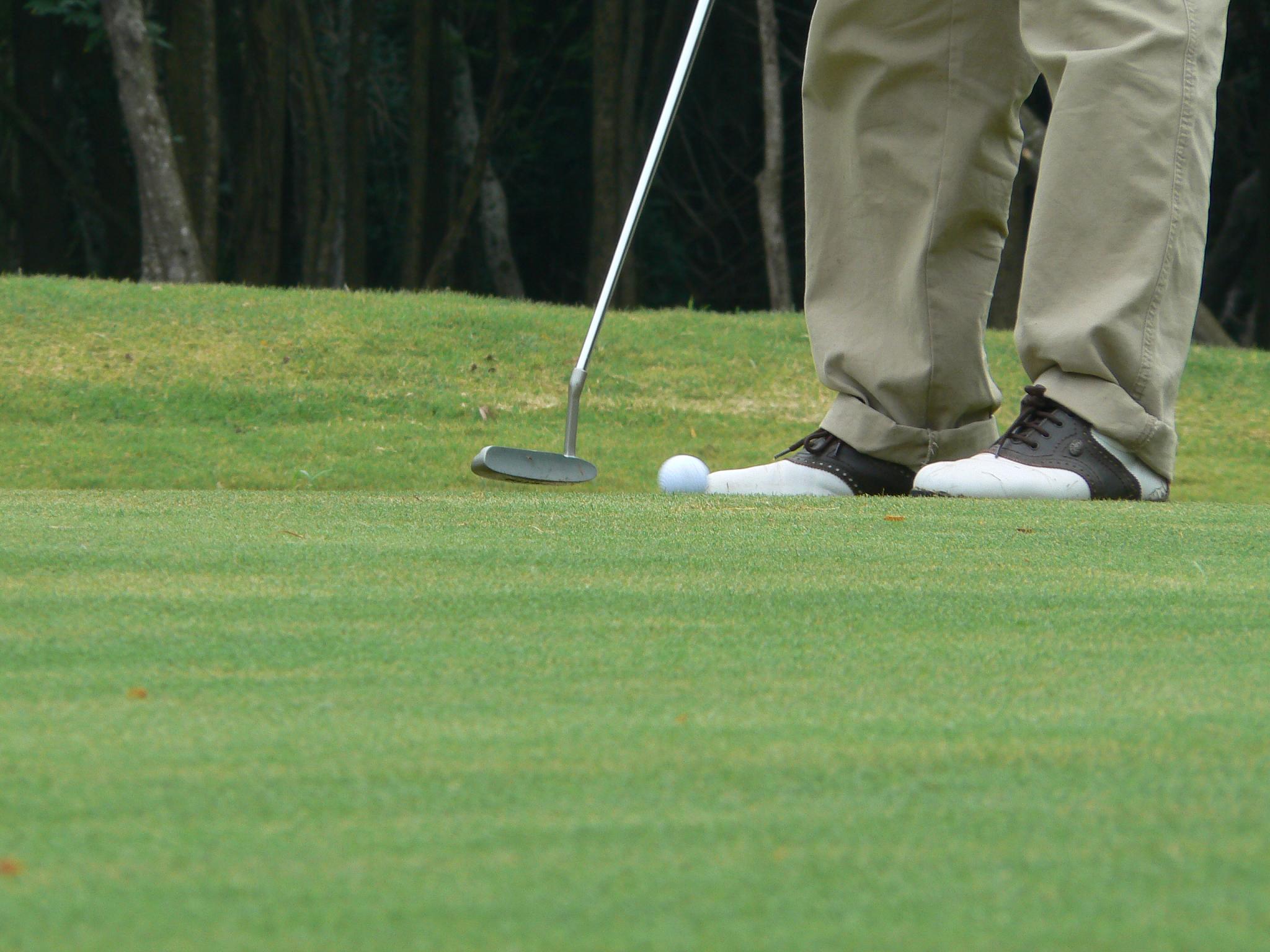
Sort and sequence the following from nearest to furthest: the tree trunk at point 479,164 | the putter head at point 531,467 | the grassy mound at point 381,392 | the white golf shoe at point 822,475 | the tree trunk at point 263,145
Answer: the putter head at point 531,467 < the white golf shoe at point 822,475 < the grassy mound at point 381,392 < the tree trunk at point 263,145 < the tree trunk at point 479,164

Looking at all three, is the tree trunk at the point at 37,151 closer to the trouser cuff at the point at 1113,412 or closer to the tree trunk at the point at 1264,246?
the tree trunk at the point at 1264,246

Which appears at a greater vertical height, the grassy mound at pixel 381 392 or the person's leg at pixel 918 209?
the person's leg at pixel 918 209

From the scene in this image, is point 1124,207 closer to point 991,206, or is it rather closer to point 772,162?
point 991,206

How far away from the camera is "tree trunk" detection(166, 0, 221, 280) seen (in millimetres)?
10883

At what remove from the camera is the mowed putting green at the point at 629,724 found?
68 cm

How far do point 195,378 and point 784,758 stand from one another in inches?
144

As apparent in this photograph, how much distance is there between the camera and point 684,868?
2.36 feet

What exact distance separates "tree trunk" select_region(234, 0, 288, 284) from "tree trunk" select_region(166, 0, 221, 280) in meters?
1.44

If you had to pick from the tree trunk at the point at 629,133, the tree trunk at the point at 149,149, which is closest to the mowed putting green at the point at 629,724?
the tree trunk at the point at 149,149

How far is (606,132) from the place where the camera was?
1290 centimetres

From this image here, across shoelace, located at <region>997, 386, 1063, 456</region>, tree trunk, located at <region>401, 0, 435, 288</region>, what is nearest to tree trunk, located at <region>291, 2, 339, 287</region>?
tree trunk, located at <region>401, 0, 435, 288</region>

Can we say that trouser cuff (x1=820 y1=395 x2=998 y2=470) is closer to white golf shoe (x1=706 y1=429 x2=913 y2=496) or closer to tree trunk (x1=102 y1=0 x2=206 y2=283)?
white golf shoe (x1=706 y1=429 x2=913 y2=496)

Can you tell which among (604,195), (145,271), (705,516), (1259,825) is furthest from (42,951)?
(604,195)

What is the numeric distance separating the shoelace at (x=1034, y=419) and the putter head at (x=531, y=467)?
0.78 metres
